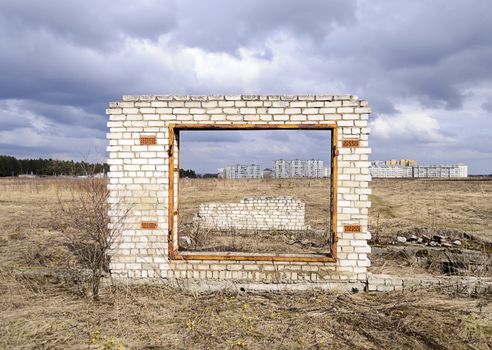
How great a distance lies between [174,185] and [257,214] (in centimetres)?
727

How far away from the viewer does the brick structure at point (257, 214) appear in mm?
12719

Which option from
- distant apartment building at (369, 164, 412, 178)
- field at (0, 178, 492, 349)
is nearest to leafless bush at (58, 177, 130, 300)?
field at (0, 178, 492, 349)

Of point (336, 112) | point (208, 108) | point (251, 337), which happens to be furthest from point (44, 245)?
point (336, 112)

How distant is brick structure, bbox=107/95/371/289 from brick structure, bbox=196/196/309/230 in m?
6.87

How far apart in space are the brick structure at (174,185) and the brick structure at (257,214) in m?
6.87

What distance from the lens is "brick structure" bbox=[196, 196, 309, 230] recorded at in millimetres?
12719

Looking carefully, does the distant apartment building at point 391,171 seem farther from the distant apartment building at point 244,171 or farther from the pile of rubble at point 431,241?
the pile of rubble at point 431,241

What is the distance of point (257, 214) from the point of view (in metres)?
12.9

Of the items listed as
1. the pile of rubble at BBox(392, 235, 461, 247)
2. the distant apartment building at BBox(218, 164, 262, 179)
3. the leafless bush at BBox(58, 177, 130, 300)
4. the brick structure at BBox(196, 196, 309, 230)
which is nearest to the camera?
the leafless bush at BBox(58, 177, 130, 300)

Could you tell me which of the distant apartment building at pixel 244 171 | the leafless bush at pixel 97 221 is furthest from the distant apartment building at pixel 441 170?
the leafless bush at pixel 97 221

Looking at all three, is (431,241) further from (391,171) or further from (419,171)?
(419,171)

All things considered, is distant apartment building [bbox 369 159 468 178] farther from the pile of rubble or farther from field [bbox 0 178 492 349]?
field [bbox 0 178 492 349]

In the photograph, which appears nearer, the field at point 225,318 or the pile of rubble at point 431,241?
the field at point 225,318

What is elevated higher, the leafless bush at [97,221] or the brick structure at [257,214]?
the leafless bush at [97,221]
